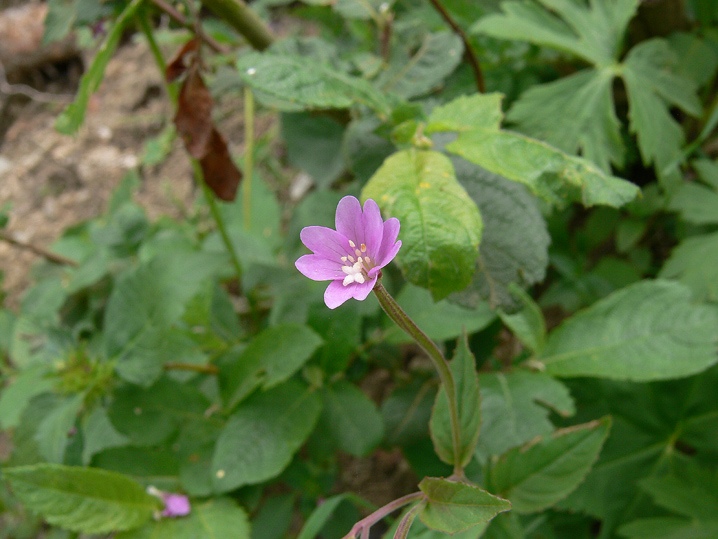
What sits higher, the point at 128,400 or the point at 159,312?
the point at 159,312

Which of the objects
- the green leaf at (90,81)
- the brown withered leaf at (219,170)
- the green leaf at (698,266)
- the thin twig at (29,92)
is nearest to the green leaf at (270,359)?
the brown withered leaf at (219,170)

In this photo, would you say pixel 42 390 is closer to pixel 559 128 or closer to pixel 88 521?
pixel 88 521

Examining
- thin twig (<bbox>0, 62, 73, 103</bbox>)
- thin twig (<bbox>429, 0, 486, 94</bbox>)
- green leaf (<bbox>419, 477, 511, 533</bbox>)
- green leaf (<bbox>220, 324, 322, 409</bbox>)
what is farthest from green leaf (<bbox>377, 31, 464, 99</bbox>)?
thin twig (<bbox>0, 62, 73, 103</bbox>)

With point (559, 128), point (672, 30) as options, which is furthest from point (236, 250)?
point (672, 30)

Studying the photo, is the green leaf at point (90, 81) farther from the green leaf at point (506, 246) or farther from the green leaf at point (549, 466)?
the green leaf at point (549, 466)

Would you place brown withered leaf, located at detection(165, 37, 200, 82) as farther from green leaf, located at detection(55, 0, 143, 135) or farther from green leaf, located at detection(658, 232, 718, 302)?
green leaf, located at detection(658, 232, 718, 302)
